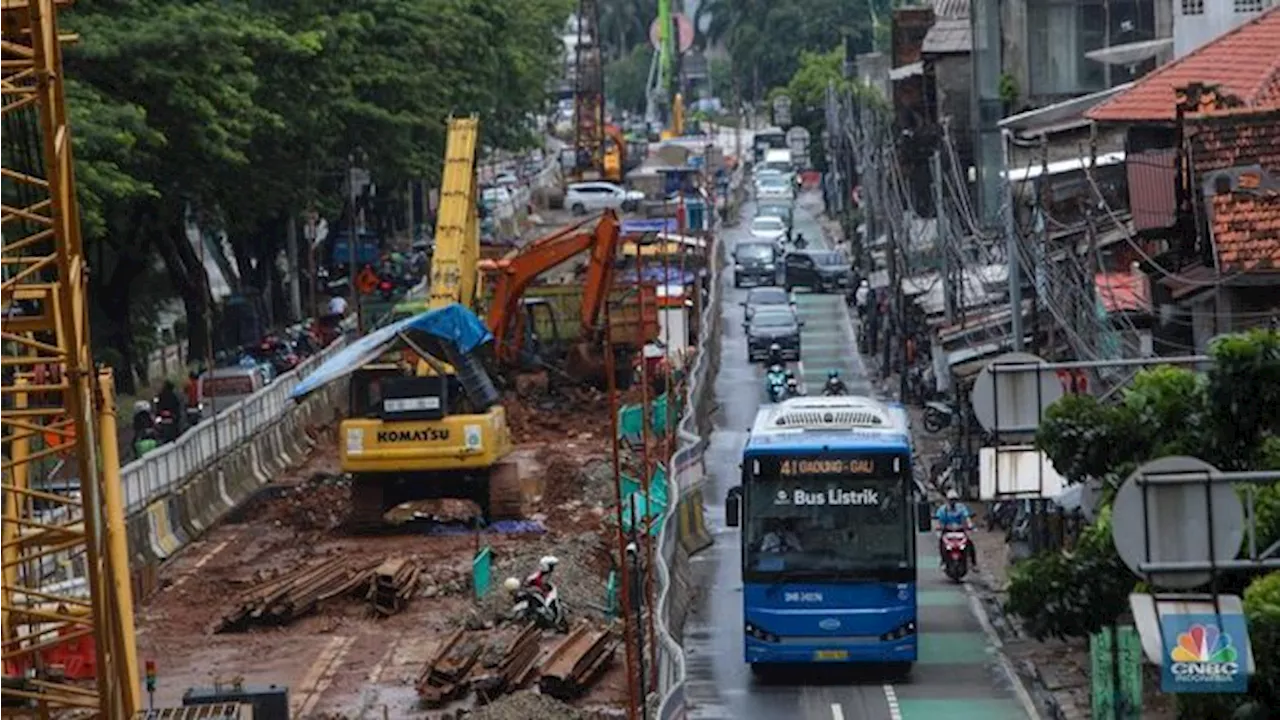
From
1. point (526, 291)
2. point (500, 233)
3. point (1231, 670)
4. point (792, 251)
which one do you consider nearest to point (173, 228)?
point (526, 291)

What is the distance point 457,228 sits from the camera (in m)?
60.0

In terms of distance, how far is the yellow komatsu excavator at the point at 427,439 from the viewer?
4731 centimetres

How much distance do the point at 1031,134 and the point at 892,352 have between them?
18.1m

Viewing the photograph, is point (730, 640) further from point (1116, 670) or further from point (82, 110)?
point (82, 110)

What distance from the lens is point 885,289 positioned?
251ft

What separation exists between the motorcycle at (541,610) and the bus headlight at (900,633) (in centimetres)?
525

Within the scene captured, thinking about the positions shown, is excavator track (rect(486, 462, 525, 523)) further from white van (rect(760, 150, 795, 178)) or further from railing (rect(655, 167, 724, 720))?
white van (rect(760, 150, 795, 178))

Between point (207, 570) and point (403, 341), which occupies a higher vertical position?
point (403, 341)

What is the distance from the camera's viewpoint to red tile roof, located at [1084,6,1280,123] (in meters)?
44.1

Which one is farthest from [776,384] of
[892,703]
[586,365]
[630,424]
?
[892,703]

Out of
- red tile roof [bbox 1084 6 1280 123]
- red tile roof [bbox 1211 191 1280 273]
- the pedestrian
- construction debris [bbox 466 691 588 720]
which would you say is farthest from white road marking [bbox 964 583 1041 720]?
the pedestrian

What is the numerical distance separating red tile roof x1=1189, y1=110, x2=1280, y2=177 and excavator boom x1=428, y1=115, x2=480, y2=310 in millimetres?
22717

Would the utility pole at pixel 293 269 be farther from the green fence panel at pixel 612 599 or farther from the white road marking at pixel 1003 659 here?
the white road marking at pixel 1003 659

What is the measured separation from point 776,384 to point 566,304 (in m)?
5.51
